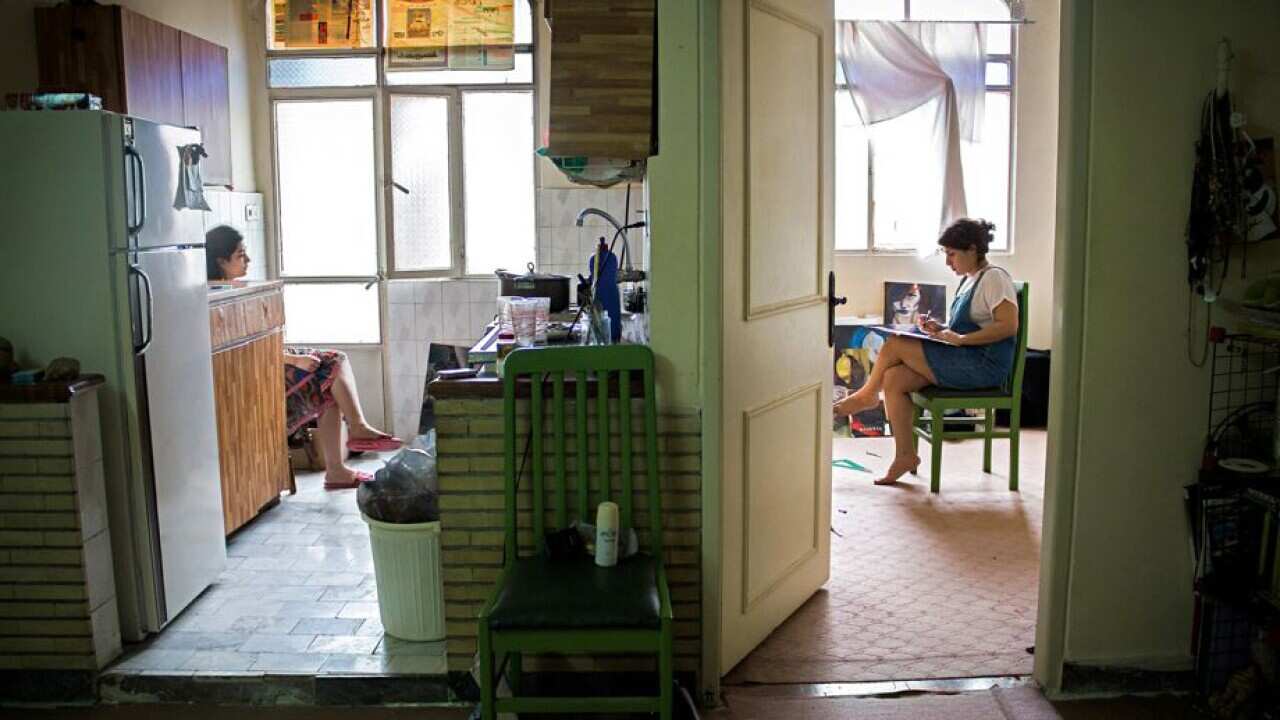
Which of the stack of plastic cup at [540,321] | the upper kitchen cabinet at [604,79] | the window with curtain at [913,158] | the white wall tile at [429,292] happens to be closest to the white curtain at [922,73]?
the window with curtain at [913,158]

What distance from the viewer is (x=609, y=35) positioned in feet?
10.3

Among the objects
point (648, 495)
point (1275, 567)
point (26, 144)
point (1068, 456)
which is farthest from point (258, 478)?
point (1275, 567)

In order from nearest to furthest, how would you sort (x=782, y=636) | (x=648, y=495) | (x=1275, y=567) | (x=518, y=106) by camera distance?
(x=1275, y=567)
(x=648, y=495)
(x=782, y=636)
(x=518, y=106)

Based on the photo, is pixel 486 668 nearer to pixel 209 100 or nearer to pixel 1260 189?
pixel 1260 189

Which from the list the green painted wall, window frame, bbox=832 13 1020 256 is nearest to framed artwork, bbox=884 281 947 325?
window frame, bbox=832 13 1020 256

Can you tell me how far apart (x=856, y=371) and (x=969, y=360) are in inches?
58.5

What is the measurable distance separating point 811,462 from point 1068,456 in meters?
0.89

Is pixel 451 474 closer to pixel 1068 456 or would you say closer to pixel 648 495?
pixel 648 495

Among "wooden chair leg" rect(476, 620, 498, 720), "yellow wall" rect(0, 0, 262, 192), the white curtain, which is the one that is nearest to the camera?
"wooden chair leg" rect(476, 620, 498, 720)

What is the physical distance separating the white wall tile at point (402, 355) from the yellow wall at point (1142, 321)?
3988 millimetres

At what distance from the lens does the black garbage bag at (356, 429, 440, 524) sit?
10.6 ft

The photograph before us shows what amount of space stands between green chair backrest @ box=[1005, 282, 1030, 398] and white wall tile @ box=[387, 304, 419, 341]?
3.14m

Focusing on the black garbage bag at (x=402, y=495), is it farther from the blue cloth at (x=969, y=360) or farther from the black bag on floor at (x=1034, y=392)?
the black bag on floor at (x=1034, y=392)

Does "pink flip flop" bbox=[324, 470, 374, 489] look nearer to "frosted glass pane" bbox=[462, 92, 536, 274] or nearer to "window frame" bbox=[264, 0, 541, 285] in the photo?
"window frame" bbox=[264, 0, 541, 285]
